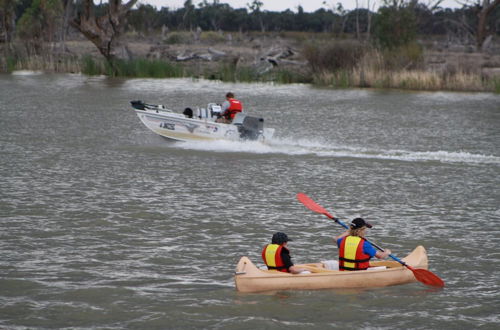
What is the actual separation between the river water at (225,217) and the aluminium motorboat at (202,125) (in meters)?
0.28

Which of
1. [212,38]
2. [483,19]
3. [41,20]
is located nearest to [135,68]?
[41,20]

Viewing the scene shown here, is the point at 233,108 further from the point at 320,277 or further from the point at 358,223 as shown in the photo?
the point at 320,277

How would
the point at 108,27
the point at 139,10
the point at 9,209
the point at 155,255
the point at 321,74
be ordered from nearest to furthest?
the point at 155,255 < the point at 9,209 < the point at 321,74 < the point at 108,27 < the point at 139,10

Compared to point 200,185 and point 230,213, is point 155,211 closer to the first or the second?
point 230,213

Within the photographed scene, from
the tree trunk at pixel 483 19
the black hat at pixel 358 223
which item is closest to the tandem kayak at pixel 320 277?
the black hat at pixel 358 223

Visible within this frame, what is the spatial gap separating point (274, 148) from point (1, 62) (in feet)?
110

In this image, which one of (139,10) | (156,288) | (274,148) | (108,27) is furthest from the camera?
(139,10)

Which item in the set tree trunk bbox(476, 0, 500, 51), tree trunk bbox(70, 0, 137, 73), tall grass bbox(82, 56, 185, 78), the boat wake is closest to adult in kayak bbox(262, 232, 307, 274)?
the boat wake

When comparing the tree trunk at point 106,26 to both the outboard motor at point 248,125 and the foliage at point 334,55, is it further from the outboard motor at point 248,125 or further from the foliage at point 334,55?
the outboard motor at point 248,125

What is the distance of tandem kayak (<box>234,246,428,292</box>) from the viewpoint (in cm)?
928

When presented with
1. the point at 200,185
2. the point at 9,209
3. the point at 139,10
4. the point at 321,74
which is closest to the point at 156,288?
the point at 9,209

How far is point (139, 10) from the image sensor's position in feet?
296

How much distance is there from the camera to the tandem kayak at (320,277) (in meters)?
9.28

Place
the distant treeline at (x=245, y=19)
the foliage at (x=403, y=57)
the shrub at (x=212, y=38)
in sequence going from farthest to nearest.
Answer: the distant treeline at (x=245, y=19) → the shrub at (x=212, y=38) → the foliage at (x=403, y=57)
